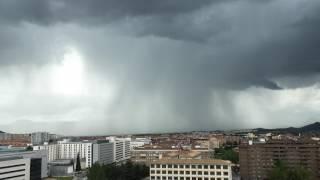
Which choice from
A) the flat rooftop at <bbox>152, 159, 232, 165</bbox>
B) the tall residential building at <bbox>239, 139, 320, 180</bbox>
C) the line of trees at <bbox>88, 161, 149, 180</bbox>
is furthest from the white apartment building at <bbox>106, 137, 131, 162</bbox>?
the flat rooftop at <bbox>152, 159, 232, 165</bbox>

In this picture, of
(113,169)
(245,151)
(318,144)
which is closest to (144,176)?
(113,169)

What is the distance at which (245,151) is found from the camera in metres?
102

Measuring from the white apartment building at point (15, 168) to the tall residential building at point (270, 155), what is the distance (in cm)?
5492

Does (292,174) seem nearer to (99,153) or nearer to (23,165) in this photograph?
(23,165)

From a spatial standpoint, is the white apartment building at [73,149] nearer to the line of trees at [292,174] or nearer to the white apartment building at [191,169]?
the white apartment building at [191,169]

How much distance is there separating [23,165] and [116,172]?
21.8m

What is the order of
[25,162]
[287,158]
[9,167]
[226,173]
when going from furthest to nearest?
[287,158]
[25,162]
[9,167]
[226,173]

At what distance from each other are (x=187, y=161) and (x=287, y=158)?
126ft

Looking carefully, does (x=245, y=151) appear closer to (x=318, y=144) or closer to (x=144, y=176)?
(x=318, y=144)

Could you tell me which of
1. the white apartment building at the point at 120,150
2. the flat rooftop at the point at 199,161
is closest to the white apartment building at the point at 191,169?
the flat rooftop at the point at 199,161

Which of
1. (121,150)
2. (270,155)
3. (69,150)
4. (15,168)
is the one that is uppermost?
(270,155)

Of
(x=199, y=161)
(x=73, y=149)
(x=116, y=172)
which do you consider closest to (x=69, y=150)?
(x=73, y=149)

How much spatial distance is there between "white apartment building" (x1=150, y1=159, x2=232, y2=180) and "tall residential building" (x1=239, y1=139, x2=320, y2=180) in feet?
99.1

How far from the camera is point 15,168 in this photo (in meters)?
85.8
